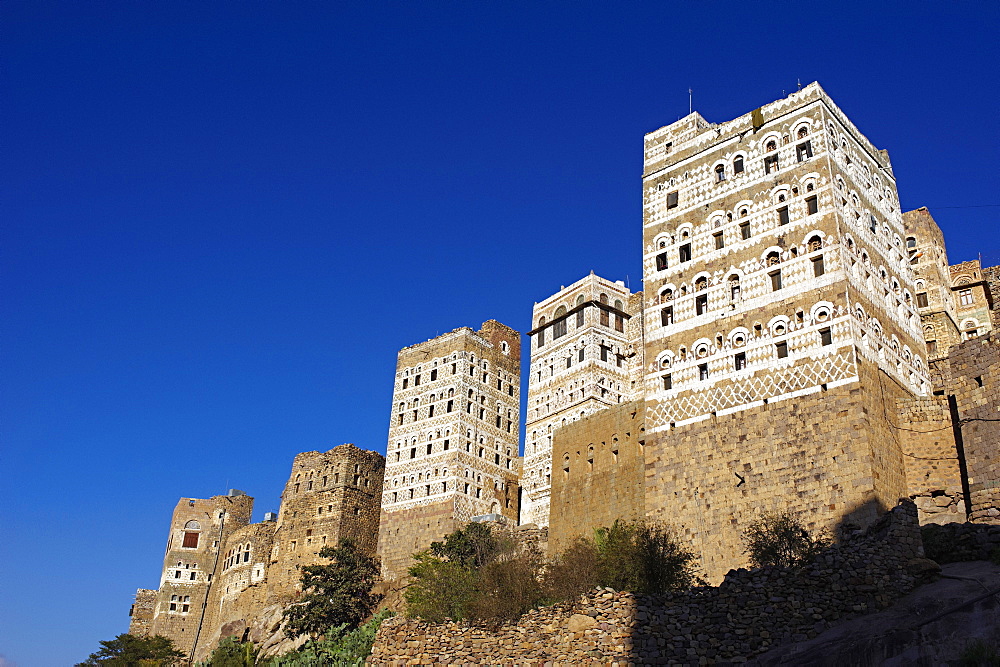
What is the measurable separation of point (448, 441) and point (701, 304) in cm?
2920

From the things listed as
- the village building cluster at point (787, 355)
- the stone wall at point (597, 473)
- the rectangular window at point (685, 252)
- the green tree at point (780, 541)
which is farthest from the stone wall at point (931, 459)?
the rectangular window at point (685, 252)

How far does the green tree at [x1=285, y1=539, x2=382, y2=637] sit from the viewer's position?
4905cm

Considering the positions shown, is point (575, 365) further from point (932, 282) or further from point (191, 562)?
point (191, 562)

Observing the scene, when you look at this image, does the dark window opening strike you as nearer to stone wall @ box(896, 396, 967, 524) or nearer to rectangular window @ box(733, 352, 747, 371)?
rectangular window @ box(733, 352, 747, 371)

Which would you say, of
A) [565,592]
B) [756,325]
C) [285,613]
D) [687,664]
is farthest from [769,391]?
[285,613]

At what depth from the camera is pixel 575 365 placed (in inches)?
2392

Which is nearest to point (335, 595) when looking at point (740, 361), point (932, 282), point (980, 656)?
point (740, 361)

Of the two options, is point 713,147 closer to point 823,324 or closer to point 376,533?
point 823,324

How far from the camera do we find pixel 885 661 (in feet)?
61.7

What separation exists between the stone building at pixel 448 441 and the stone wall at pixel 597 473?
19521 millimetres

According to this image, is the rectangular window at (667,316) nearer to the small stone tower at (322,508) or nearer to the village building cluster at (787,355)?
the village building cluster at (787,355)

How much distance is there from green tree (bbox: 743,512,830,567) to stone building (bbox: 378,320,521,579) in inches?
1219

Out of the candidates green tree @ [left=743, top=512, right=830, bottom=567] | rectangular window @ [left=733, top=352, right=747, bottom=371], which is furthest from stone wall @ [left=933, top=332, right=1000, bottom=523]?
rectangular window @ [left=733, top=352, right=747, bottom=371]

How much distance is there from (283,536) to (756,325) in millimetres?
40077
